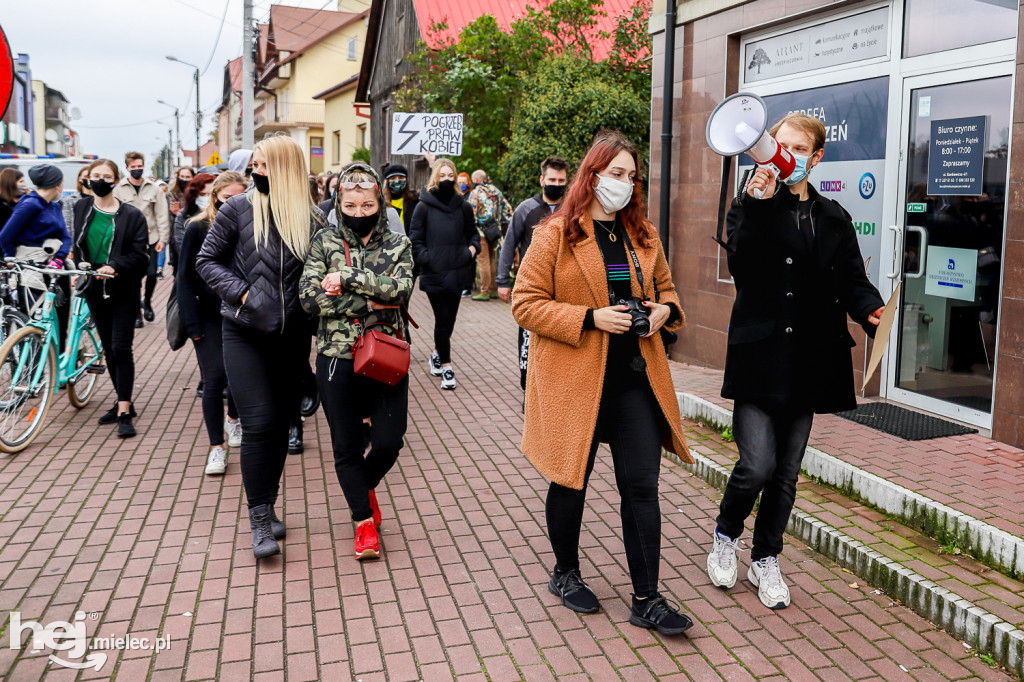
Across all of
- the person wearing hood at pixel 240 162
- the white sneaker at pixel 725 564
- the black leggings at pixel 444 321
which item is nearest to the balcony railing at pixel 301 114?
the black leggings at pixel 444 321

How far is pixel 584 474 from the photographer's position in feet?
12.6

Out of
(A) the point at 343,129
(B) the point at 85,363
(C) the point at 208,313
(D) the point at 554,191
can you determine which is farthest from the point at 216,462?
(A) the point at 343,129

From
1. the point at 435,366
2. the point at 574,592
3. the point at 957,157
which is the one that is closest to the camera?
the point at 574,592

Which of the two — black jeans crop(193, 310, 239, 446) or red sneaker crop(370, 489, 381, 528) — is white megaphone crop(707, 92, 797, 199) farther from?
black jeans crop(193, 310, 239, 446)

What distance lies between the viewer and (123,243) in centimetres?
718

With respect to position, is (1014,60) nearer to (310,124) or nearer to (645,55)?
(645,55)

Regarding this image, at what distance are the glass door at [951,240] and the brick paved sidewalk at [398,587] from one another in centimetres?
211

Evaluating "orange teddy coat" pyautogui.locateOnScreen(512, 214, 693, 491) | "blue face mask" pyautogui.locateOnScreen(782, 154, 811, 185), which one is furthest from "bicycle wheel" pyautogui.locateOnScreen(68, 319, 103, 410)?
"blue face mask" pyautogui.locateOnScreen(782, 154, 811, 185)

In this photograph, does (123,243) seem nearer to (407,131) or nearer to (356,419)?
(356,419)

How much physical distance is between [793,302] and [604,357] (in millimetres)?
831

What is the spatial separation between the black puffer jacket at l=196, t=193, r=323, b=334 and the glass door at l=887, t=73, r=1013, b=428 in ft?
14.2

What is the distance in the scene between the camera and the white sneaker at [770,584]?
4.07 meters

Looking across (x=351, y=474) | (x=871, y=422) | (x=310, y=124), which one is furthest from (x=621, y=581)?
(x=310, y=124)

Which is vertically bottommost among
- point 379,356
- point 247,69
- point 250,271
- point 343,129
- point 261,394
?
point 261,394
